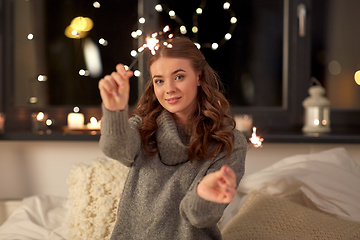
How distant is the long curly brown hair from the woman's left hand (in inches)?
7.8

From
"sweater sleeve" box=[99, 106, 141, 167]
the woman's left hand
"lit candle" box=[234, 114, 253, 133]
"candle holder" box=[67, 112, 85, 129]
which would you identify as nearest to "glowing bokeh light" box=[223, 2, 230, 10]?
"lit candle" box=[234, 114, 253, 133]

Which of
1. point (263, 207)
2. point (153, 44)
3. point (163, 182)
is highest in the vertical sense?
point (153, 44)

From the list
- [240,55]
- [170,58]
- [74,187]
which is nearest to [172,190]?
[170,58]

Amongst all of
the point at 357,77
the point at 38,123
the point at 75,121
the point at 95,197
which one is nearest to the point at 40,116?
the point at 38,123

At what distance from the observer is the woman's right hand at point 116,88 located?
0.79 m

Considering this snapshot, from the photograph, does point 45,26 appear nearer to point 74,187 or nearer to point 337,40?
point 74,187

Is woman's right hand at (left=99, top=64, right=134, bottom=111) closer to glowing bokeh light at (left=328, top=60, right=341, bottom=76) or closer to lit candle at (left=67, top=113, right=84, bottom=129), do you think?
lit candle at (left=67, top=113, right=84, bottom=129)

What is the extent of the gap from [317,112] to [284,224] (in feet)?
2.62

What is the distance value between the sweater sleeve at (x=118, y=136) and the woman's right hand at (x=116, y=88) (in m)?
0.02

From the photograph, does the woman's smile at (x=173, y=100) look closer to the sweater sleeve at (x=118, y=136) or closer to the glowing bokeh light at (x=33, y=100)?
the sweater sleeve at (x=118, y=136)

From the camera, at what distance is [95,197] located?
4.00ft

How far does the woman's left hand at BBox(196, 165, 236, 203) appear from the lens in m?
0.70

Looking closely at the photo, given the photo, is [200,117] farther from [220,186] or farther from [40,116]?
[40,116]

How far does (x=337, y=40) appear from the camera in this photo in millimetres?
1845
